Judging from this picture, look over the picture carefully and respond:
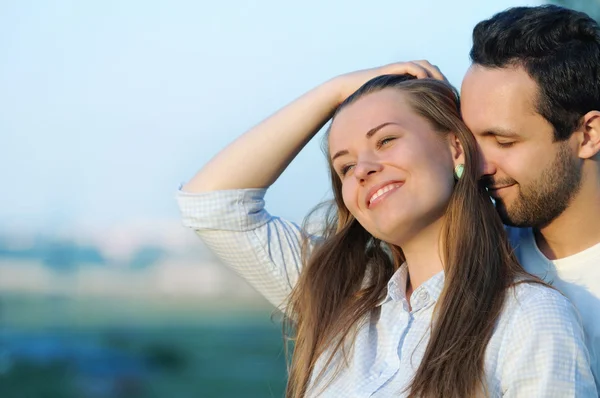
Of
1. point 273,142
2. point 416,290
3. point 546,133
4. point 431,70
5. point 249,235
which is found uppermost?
point 431,70

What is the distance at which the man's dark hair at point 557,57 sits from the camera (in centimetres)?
221

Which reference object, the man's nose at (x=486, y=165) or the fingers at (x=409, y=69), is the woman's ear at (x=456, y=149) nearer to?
the man's nose at (x=486, y=165)

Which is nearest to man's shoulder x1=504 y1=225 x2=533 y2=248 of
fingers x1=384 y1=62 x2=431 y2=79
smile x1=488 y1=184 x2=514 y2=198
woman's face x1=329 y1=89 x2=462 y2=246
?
smile x1=488 y1=184 x2=514 y2=198

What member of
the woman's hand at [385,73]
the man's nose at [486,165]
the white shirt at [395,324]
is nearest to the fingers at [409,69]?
the woman's hand at [385,73]

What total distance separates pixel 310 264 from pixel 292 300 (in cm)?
13

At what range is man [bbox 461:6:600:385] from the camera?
2146 millimetres

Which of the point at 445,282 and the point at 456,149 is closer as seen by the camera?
the point at 445,282

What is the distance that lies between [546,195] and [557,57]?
1.24ft

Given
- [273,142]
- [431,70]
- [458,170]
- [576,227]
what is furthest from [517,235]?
[273,142]

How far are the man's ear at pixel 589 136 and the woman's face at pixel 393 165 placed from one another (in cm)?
40

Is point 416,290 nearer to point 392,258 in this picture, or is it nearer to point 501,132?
point 392,258

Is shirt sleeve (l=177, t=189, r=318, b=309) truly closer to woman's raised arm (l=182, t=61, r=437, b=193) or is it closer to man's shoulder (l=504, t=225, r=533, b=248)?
woman's raised arm (l=182, t=61, r=437, b=193)

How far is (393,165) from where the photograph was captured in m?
1.95

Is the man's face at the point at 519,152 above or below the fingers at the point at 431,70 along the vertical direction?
below
